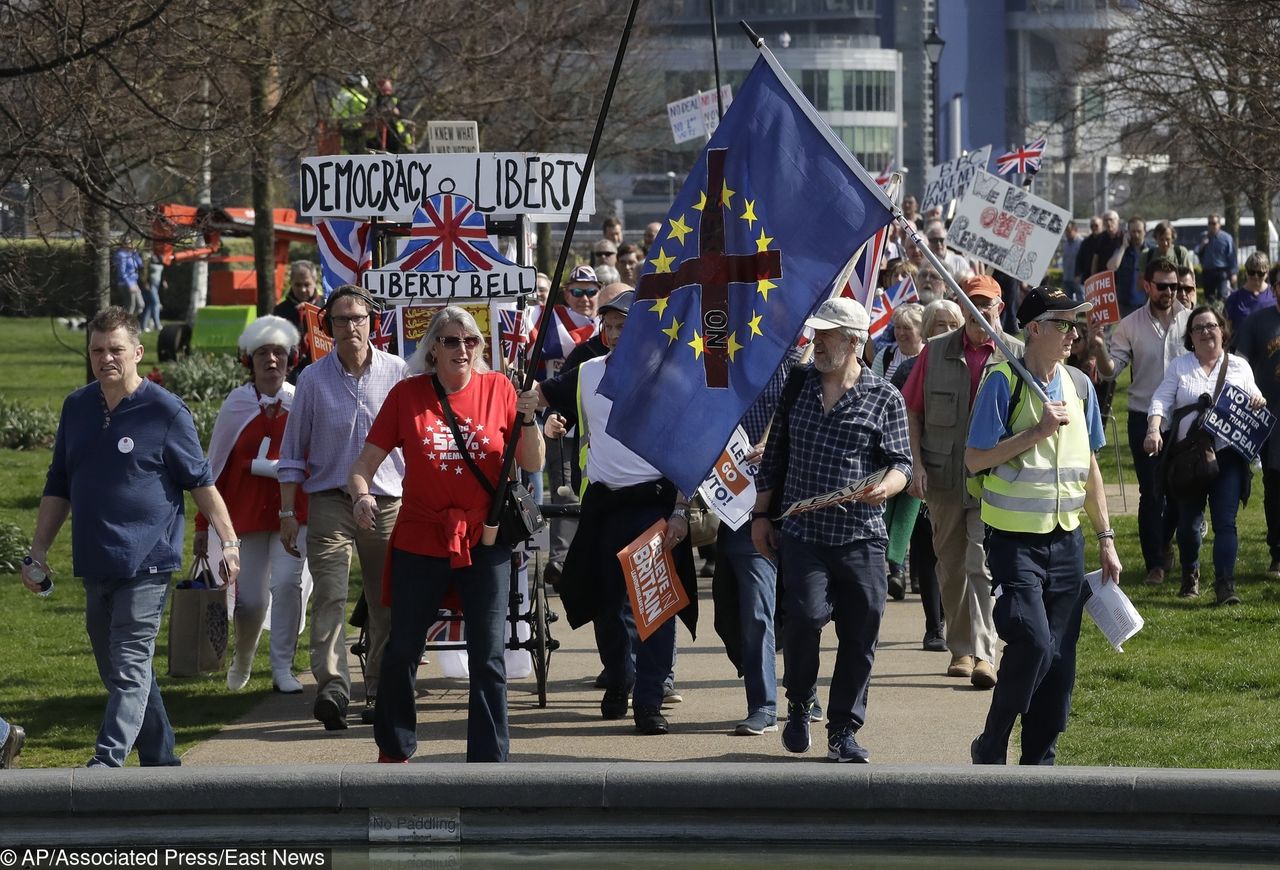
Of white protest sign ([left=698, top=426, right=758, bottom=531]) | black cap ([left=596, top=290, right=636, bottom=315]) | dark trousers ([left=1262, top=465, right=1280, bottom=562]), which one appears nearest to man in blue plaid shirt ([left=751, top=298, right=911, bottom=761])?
white protest sign ([left=698, top=426, right=758, bottom=531])

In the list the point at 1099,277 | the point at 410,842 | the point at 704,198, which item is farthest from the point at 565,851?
the point at 1099,277

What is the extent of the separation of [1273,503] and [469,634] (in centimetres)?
680

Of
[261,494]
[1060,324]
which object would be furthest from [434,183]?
[1060,324]

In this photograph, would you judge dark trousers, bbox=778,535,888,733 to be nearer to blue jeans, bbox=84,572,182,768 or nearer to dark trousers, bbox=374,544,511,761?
dark trousers, bbox=374,544,511,761

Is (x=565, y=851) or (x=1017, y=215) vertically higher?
(x=1017, y=215)

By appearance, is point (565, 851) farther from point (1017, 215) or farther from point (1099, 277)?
point (1099, 277)

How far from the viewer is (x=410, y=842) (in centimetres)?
661

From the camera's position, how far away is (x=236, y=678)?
33.1 feet

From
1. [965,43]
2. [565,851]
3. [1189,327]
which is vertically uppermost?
[965,43]

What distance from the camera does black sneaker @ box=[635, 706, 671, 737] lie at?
884 centimetres

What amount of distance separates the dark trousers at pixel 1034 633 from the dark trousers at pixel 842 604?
2.22 ft

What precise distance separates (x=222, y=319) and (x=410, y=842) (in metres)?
24.9

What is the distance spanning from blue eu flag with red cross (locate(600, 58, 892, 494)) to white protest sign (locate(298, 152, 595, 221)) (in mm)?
2611

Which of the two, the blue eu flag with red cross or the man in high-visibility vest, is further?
the blue eu flag with red cross
